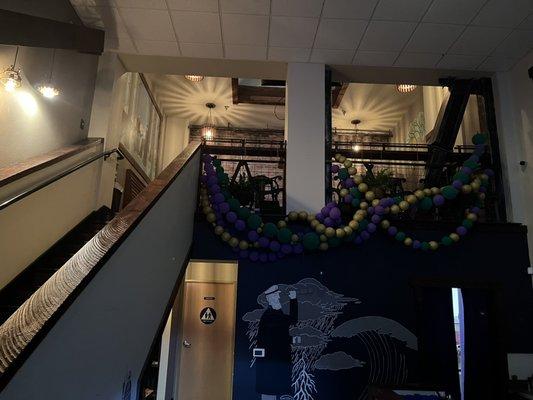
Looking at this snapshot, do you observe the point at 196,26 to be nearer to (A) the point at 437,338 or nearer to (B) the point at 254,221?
(B) the point at 254,221

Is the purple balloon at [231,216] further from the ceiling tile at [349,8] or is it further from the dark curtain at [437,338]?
the ceiling tile at [349,8]

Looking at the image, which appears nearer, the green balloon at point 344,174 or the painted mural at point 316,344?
the painted mural at point 316,344

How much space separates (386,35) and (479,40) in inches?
47.3

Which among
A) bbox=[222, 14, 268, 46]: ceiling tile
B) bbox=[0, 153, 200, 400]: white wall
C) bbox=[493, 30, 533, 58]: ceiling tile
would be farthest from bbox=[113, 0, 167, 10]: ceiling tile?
bbox=[493, 30, 533, 58]: ceiling tile

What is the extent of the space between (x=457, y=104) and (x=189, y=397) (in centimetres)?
595

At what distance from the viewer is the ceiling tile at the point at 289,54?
5.26 meters

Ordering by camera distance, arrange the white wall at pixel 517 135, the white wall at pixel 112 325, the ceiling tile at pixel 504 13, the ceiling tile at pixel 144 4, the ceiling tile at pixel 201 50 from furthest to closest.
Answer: the ceiling tile at pixel 201 50 < the white wall at pixel 517 135 < the ceiling tile at pixel 144 4 < the ceiling tile at pixel 504 13 < the white wall at pixel 112 325

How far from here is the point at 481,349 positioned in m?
4.62

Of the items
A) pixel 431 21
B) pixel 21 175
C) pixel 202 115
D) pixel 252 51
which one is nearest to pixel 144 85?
pixel 202 115

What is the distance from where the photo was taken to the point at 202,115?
30.3ft

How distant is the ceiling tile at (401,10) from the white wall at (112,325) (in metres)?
3.09

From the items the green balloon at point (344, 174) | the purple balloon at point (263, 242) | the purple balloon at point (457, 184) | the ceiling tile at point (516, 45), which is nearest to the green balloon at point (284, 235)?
the purple balloon at point (263, 242)

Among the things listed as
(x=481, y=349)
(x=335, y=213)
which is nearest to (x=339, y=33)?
(x=335, y=213)

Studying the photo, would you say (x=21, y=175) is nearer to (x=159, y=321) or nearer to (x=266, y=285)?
(x=159, y=321)
